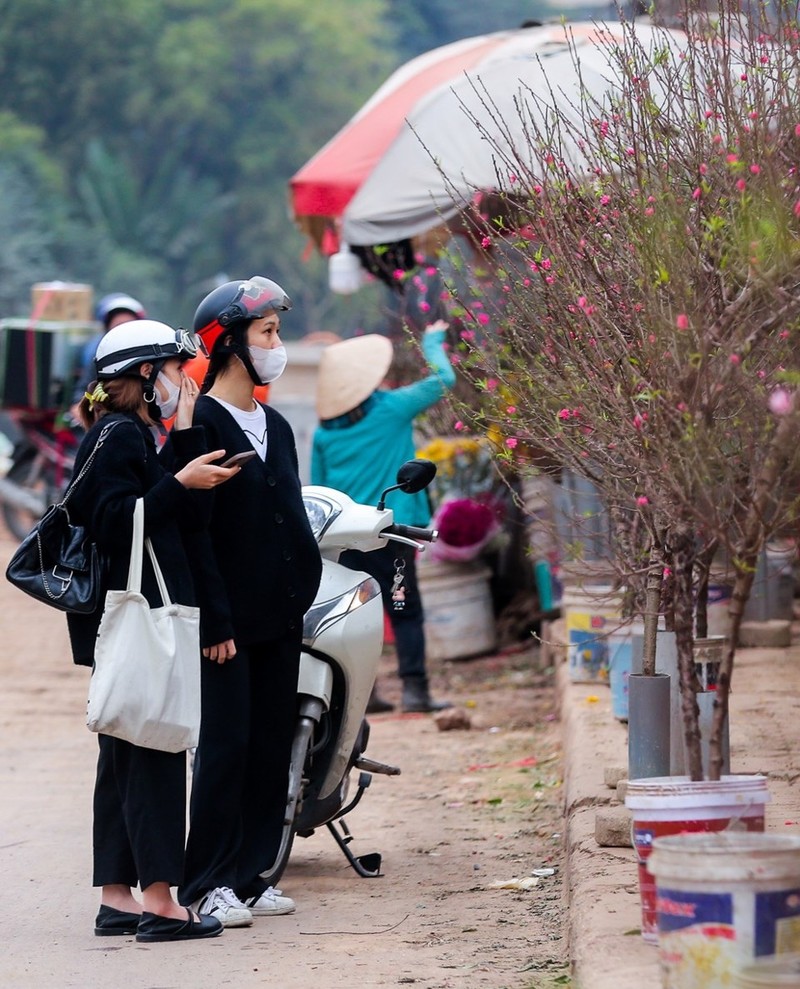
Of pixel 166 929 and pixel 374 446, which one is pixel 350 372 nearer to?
pixel 374 446

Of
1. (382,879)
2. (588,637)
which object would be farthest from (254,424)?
(588,637)

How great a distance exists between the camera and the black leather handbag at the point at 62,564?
4.91 meters

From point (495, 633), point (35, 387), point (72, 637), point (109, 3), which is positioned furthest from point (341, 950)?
point (109, 3)

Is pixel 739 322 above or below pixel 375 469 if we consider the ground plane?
above

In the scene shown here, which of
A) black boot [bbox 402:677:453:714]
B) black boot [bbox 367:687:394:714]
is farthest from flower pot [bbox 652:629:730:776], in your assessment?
black boot [bbox 367:687:394:714]

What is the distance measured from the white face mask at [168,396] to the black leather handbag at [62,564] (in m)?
0.20

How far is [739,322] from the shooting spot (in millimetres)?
4258

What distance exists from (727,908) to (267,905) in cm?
217

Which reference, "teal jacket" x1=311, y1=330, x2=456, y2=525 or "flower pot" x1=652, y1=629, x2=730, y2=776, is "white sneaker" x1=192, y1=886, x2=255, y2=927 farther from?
"teal jacket" x1=311, y1=330, x2=456, y2=525

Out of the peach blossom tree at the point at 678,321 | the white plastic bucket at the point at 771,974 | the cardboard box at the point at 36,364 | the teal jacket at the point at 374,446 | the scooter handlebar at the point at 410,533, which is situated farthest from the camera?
the cardboard box at the point at 36,364

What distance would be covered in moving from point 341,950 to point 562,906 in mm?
775

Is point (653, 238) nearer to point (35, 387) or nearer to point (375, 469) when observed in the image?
point (375, 469)

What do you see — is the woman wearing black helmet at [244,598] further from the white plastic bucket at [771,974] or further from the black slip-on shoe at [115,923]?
the white plastic bucket at [771,974]

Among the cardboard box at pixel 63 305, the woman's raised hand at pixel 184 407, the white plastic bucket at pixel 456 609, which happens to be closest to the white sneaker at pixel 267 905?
the woman's raised hand at pixel 184 407
